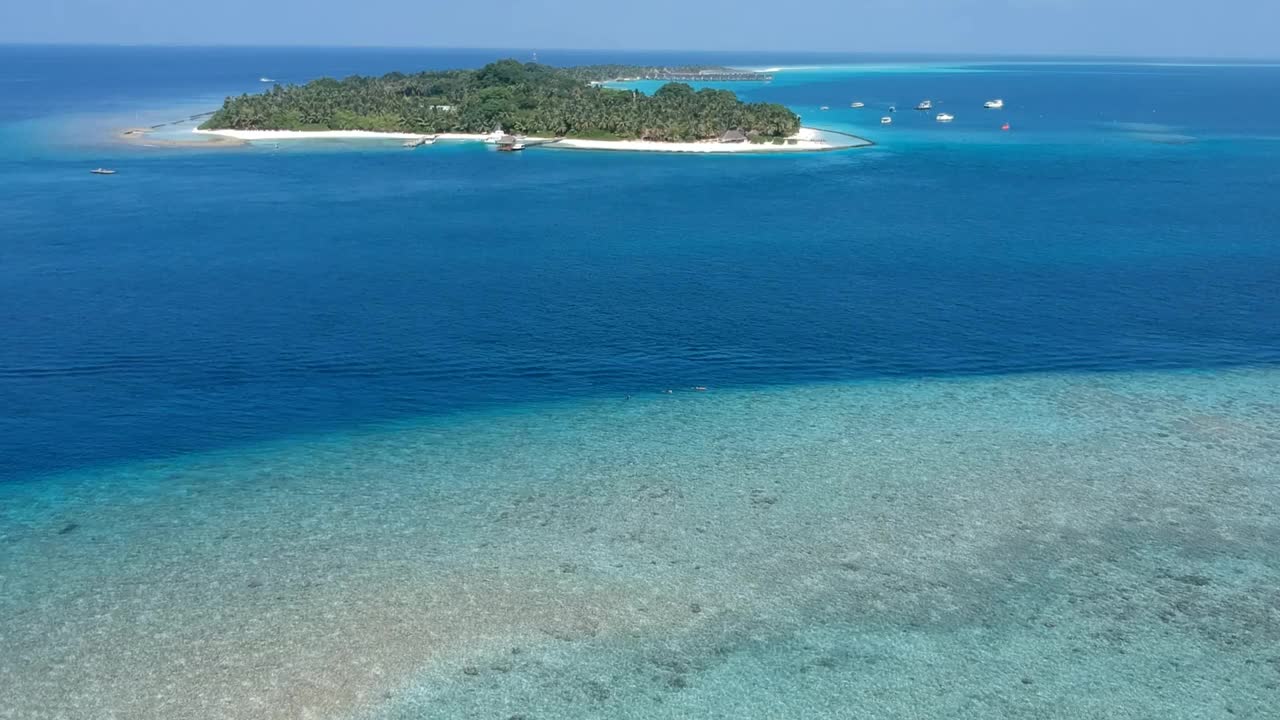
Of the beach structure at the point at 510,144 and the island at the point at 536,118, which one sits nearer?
the beach structure at the point at 510,144

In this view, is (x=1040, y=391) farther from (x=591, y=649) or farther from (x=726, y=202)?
(x=726, y=202)

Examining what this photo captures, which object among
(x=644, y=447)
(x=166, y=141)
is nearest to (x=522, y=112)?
(x=166, y=141)

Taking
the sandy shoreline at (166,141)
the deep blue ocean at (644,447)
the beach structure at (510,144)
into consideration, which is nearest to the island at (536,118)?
the sandy shoreline at (166,141)

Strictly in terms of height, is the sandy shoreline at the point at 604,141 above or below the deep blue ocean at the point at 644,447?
above

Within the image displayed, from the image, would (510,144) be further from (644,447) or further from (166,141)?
(644,447)

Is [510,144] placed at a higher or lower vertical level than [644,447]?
higher

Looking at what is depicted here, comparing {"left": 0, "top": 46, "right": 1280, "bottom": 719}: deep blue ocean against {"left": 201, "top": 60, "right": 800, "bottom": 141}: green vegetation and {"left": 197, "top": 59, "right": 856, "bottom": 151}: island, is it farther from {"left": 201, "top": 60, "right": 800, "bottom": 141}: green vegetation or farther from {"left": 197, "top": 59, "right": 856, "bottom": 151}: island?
{"left": 201, "top": 60, "right": 800, "bottom": 141}: green vegetation

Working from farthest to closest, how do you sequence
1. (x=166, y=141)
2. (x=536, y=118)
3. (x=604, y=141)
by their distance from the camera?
(x=536, y=118), (x=604, y=141), (x=166, y=141)

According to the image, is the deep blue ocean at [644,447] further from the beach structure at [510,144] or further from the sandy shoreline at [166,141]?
the sandy shoreline at [166,141]
